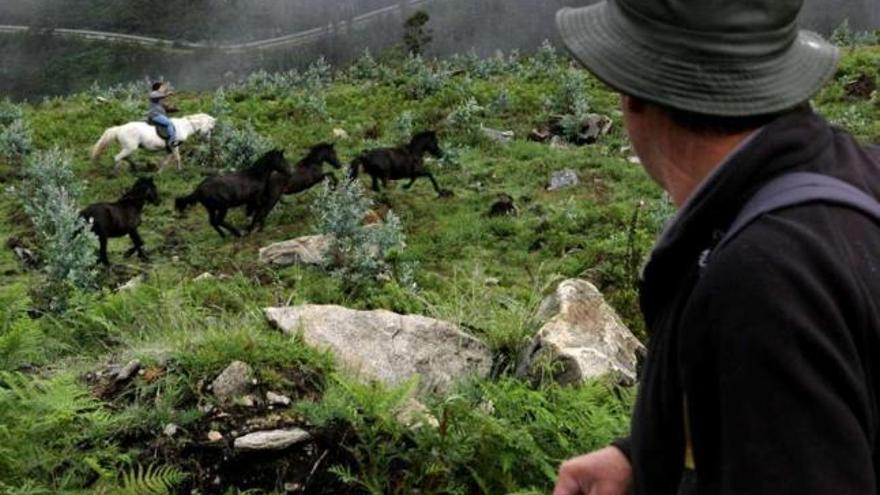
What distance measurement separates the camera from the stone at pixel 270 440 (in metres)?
4.60

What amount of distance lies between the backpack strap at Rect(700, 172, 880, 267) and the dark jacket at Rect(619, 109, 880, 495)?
14 millimetres

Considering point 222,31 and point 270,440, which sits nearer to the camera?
point 270,440

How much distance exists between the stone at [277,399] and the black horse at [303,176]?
930cm

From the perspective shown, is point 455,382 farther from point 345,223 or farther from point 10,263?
point 10,263

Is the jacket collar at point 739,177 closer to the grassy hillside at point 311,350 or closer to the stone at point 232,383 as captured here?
the grassy hillside at point 311,350

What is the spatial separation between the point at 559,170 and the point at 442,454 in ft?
39.6

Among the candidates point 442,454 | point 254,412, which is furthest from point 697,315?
point 254,412

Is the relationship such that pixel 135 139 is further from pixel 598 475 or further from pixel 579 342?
pixel 598 475

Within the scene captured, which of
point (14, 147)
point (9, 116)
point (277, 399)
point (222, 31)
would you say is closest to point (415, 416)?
point (277, 399)

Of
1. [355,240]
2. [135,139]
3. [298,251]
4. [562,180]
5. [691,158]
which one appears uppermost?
[691,158]

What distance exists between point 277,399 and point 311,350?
488mm

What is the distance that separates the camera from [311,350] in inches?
215

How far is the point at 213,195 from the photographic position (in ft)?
45.2

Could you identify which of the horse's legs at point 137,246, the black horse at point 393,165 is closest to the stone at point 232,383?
the horse's legs at point 137,246
